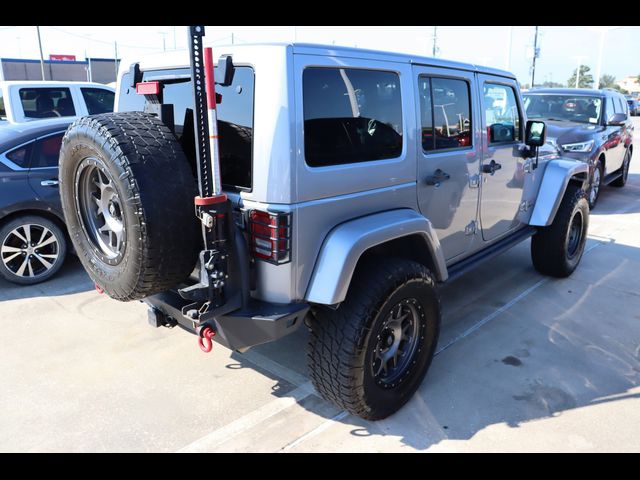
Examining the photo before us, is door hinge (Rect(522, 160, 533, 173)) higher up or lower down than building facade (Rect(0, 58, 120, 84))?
lower down

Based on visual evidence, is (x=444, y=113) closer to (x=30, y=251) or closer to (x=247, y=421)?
(x=247, y=421)

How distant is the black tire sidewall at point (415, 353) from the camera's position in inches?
105

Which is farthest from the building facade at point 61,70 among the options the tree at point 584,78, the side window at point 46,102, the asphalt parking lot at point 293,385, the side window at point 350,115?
the tree at point 584,78

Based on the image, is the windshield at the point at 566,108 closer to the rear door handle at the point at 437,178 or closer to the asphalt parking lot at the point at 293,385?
the asphalt parking lot at the point at 293,385

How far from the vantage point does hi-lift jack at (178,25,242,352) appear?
2191mm

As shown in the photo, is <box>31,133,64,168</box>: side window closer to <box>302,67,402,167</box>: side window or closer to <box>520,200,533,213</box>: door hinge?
<box>302,67,402,167</box>: side window

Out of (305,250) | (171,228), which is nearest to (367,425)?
(305,250)

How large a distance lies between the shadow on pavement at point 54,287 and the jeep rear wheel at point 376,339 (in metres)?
3.04

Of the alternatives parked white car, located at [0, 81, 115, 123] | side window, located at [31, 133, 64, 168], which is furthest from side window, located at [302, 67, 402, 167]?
parked white car, located at [0, 81, 115, 123]

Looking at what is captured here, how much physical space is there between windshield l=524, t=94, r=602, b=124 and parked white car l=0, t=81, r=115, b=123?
23.3ft

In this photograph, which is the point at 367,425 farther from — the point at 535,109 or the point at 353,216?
the point at 535,109

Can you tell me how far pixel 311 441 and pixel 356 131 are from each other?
1.68 metres

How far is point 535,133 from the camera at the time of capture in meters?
4.23
